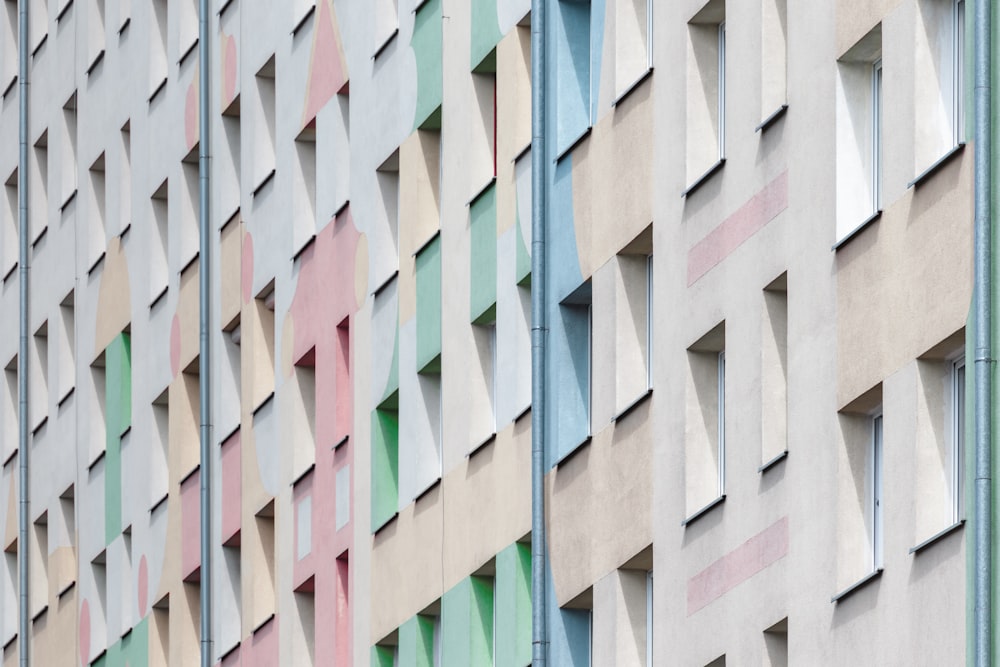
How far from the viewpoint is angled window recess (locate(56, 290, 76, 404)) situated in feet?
199

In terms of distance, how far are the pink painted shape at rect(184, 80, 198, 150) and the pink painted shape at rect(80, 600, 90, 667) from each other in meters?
7.94

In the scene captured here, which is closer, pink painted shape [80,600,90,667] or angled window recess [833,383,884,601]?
angled window recess [833,383,884,601]

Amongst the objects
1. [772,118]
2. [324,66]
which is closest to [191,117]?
[324,66]

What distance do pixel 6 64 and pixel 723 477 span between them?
1302 inches

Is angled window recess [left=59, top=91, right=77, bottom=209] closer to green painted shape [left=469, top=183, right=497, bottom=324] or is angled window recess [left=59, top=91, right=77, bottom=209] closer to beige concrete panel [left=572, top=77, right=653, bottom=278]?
green painted shape [left=469, top=183, right=497, bottom=324]

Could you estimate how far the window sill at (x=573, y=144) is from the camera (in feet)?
130

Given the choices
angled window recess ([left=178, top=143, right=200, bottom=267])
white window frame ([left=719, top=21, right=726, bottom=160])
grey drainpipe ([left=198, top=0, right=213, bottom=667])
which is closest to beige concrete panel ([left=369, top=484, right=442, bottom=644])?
grey drainpipe ([left=198, top=0, right=213, bottom=667])

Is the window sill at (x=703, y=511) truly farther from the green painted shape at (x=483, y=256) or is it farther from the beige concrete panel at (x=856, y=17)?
the green painted shape at (x=483, y=256)

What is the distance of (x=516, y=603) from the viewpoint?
1618 inches

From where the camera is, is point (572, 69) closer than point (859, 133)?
No

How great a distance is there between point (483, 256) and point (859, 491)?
10.7m

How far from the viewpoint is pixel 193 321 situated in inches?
2119
